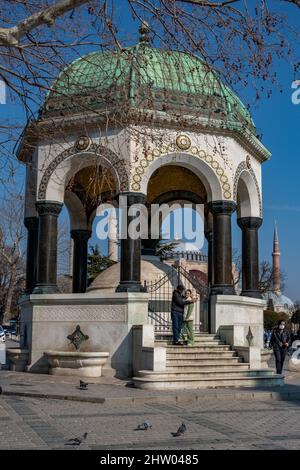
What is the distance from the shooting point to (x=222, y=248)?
15656mm

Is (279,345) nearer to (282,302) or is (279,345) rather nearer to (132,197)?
(132,197)

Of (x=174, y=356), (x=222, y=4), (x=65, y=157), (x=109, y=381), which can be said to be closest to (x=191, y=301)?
(x=174, y=356)

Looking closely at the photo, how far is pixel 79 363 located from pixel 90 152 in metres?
4.81

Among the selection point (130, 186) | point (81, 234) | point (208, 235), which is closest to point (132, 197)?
point (130, 186)

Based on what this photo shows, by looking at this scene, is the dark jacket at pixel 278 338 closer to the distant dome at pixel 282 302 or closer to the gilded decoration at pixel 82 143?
the gilded decoration at pixel 82 143

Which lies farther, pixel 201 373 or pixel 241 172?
pixel 241 172

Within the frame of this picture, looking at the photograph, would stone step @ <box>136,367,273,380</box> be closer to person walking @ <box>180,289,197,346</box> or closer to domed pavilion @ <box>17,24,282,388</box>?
domed pavilion @ <box>17,24,282,388</box>

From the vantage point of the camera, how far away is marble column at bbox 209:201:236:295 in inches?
611

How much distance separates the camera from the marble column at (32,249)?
57.2 feet

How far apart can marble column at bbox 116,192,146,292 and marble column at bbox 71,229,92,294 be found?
4631 millimetres

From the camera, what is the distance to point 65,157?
15.7m

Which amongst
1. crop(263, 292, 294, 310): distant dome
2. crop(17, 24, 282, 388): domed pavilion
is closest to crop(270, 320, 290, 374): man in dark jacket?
crop(17, 24, 282, 388): domed pavilion

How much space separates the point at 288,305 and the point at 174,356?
96126 millimetres

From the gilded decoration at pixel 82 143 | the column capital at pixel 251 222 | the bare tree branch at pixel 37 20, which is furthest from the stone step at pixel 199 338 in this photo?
the bare tree branch at pixel 37 20
